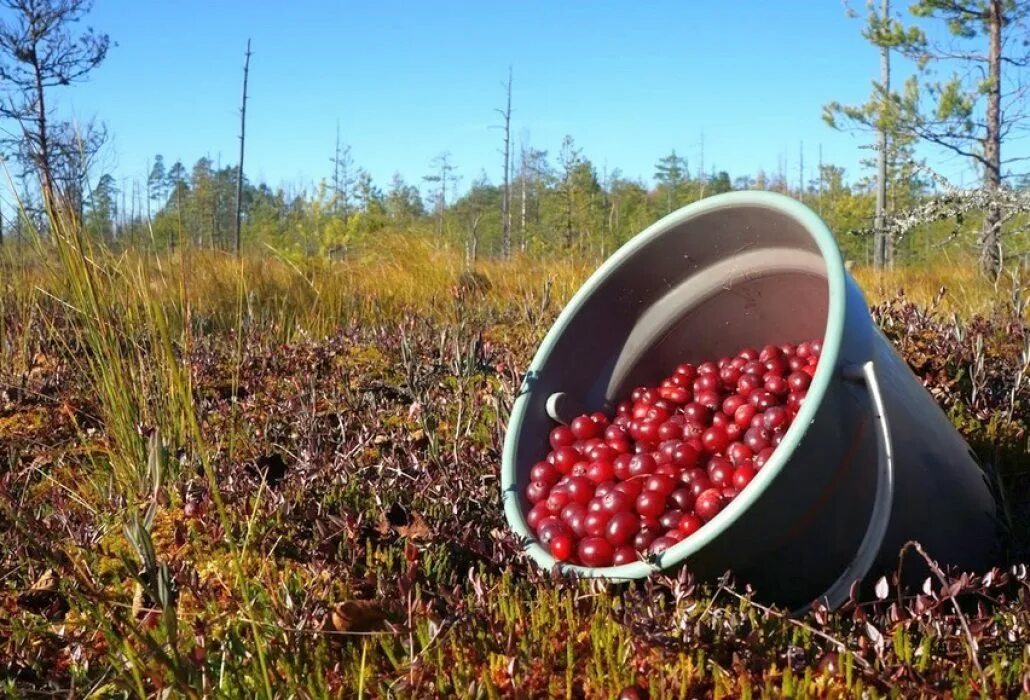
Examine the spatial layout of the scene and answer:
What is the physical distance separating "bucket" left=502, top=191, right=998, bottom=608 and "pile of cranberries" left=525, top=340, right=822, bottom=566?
90 millimetres

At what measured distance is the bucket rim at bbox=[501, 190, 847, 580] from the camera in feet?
5.44

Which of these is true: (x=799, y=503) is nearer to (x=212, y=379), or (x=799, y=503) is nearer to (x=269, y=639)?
(x=269, y=639)

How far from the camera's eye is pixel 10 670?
5.61 feet

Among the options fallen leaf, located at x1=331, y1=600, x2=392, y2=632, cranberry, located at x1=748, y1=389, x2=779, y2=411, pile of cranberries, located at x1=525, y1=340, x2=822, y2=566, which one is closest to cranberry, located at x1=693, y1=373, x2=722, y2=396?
pile of cranberries, located at x1=525, y1=340, x2=822, y2=566

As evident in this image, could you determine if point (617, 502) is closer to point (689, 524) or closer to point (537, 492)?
point (689, 524)

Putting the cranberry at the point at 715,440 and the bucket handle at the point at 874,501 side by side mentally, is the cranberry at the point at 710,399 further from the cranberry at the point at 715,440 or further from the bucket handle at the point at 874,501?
the bucket handle at the point at 874,501

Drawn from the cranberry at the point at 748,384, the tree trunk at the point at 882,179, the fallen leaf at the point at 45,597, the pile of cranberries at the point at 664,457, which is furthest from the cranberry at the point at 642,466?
the tree trunk at the point at 882,179

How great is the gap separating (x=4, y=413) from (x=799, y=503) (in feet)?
10.3

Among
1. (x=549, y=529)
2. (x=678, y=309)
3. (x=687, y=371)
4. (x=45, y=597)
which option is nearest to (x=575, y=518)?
(x=549, y=529)

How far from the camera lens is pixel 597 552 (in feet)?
6.22

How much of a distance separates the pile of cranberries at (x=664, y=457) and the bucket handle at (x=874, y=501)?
0.80 ft

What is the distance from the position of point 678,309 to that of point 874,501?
102cm

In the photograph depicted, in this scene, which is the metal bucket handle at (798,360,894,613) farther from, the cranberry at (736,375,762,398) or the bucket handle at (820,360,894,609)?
the cranberry at (736,375,762,398)

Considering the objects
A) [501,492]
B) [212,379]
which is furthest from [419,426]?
[212,379]
